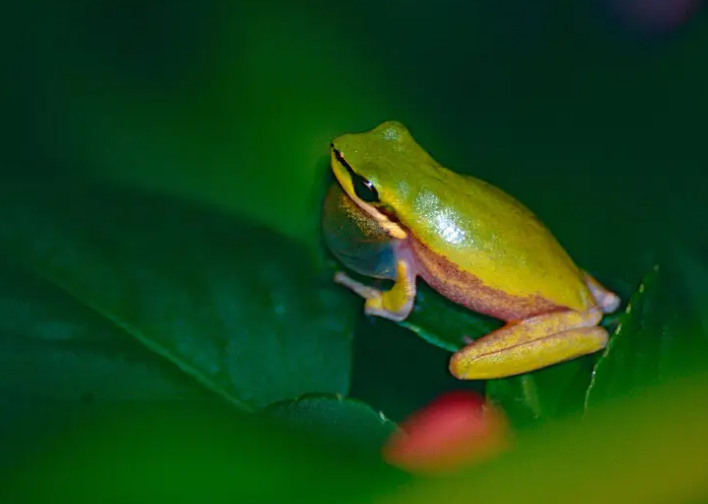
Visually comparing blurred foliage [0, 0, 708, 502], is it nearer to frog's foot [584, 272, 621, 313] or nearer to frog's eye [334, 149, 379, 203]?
frog's foot [584, 272, 621, 313]

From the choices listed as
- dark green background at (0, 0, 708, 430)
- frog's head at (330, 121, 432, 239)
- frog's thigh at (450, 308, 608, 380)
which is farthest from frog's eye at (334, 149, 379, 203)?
frog's thigh at (450, 308, 608, 380)

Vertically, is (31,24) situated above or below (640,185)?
below

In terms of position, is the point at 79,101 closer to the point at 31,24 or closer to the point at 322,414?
the point at 31,24

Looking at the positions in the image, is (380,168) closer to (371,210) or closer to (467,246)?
(371,210)

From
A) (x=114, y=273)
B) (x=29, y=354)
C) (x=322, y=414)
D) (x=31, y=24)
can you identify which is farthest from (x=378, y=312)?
(x=31, y=24)

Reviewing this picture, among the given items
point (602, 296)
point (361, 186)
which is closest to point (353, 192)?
point (361, 186)
